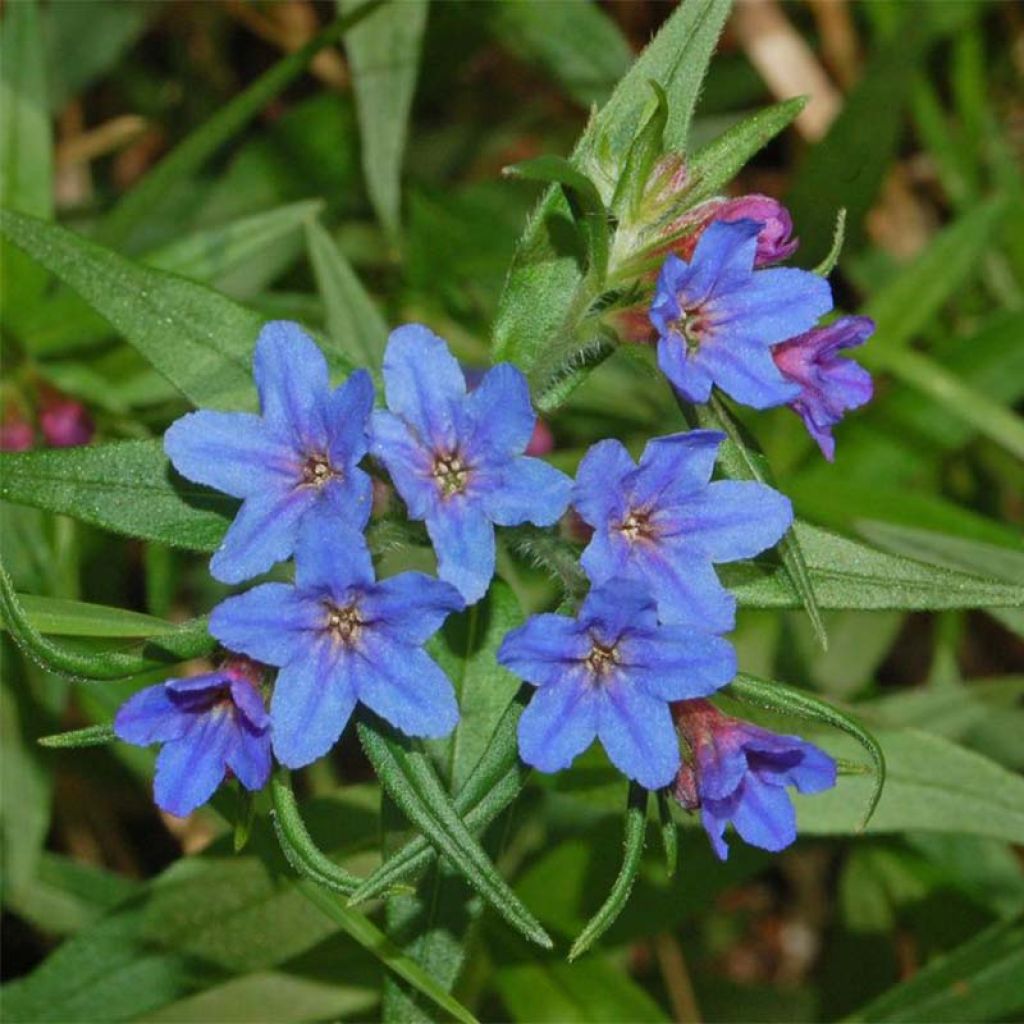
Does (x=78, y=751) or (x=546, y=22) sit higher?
(x=546, y=22)

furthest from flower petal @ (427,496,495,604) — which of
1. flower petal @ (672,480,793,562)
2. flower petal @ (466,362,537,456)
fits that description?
flower petal @ (672,480,793,562)

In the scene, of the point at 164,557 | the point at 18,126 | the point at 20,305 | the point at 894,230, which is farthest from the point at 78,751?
the point at 894,230

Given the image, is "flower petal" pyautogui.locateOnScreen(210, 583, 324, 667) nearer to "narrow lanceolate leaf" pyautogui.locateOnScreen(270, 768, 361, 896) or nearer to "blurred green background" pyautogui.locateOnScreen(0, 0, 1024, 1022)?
"narrow lanceolate leaf" pyautogui.locateOnScreen(270, 768, 361, 896)

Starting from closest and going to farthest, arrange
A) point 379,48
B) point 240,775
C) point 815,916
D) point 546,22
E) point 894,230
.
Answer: point 240,775 < point 379,48 < point 546,22 < point 815,916 < point 894,230

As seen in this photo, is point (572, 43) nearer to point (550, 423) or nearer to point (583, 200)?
point (550, 423)

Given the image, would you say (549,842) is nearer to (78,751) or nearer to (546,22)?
(78,751)

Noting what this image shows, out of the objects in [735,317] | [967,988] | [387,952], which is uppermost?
[735,317]

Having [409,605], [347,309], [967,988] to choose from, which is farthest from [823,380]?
[967,988]

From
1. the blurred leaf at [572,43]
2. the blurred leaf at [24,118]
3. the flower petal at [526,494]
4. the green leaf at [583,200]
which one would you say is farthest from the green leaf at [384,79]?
the flower petal at [526,494]
